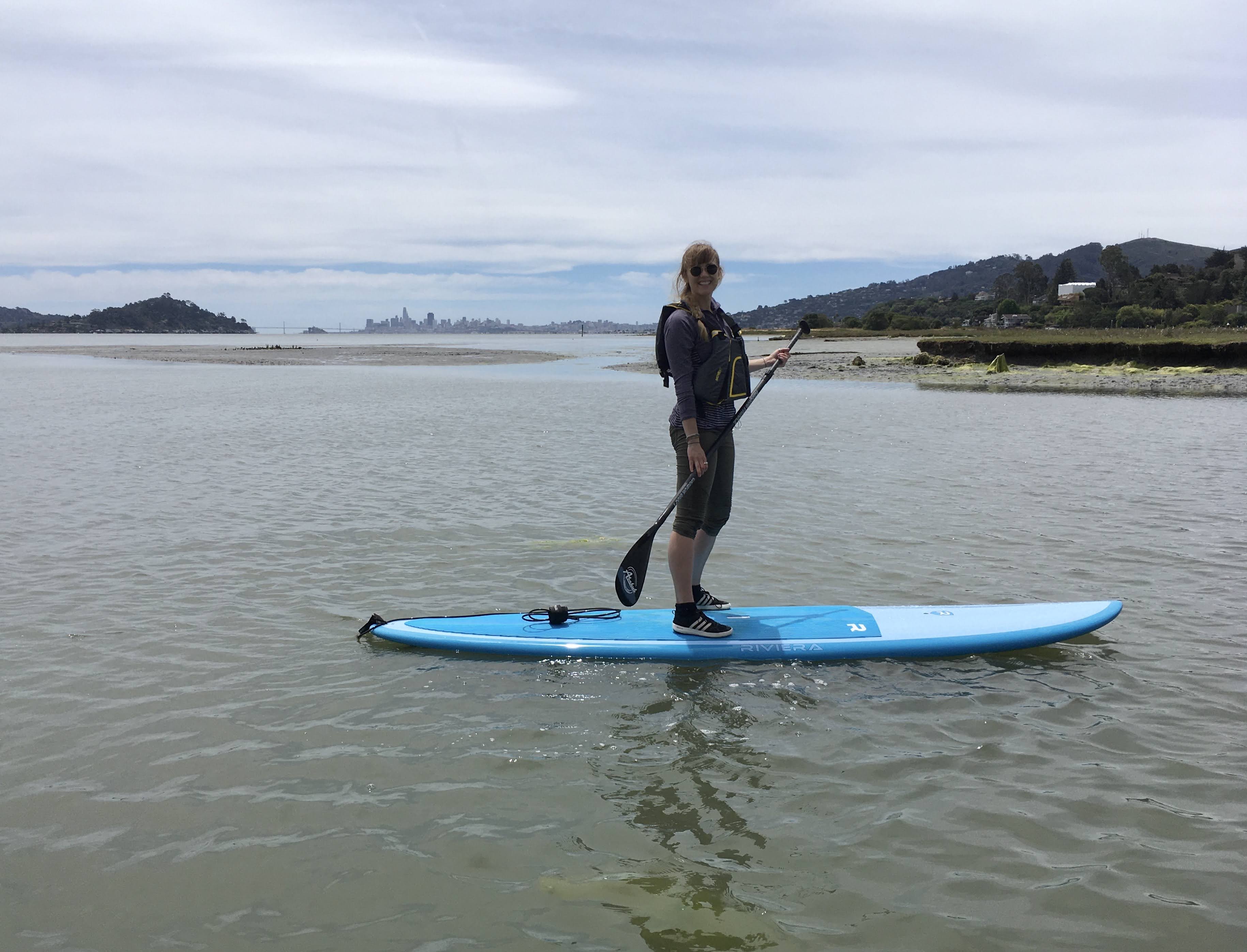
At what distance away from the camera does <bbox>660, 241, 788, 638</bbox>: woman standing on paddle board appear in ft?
16.9

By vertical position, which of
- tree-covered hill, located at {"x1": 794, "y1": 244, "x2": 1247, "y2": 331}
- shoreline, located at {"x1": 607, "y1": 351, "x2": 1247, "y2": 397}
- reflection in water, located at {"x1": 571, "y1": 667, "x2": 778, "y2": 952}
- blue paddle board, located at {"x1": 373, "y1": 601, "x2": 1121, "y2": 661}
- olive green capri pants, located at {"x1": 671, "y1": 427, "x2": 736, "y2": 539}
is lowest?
reflection in water, located at {"x1": 571, "y1": 667, "x2": 778, "y2": 952}

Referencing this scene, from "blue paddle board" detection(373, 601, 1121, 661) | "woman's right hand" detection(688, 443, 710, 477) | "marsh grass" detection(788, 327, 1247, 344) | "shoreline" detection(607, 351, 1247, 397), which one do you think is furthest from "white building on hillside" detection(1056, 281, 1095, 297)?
"woman's right hand" detection(688, 443, 710, 477)

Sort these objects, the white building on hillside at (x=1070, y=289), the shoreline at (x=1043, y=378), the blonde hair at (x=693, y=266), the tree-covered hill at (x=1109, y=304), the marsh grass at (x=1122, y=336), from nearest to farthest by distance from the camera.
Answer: the blonde hair at (x=693, y=266)
the shoreline at (x=1043, y=378)
the marsh grass at (x=1122, y=336)
the tree-covered hill at (x=1109, y=304)
the white building on hillside at (x=1070, y=289)

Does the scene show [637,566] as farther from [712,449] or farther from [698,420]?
[698,420]

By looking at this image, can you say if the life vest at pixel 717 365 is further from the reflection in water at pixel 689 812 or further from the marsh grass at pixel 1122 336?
the marsh grass at pixel 1122 336

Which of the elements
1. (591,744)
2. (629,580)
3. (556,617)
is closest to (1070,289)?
(629,580)

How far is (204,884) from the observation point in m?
3.21

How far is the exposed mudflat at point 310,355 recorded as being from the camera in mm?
55781

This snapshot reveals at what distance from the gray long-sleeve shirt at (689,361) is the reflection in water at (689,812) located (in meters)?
1.62

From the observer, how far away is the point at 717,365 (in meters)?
5.25

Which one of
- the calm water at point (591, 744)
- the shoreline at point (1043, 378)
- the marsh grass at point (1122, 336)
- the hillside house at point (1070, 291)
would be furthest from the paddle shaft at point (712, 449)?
the hillside house at point (1070, 291)

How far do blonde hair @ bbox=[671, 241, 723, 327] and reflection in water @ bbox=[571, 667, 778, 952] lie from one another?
2296 mm

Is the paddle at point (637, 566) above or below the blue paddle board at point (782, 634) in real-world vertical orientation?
above

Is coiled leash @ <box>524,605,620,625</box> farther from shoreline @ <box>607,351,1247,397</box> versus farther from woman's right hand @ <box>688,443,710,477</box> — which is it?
shoreline @ <box>607,351,1247,397</box>
